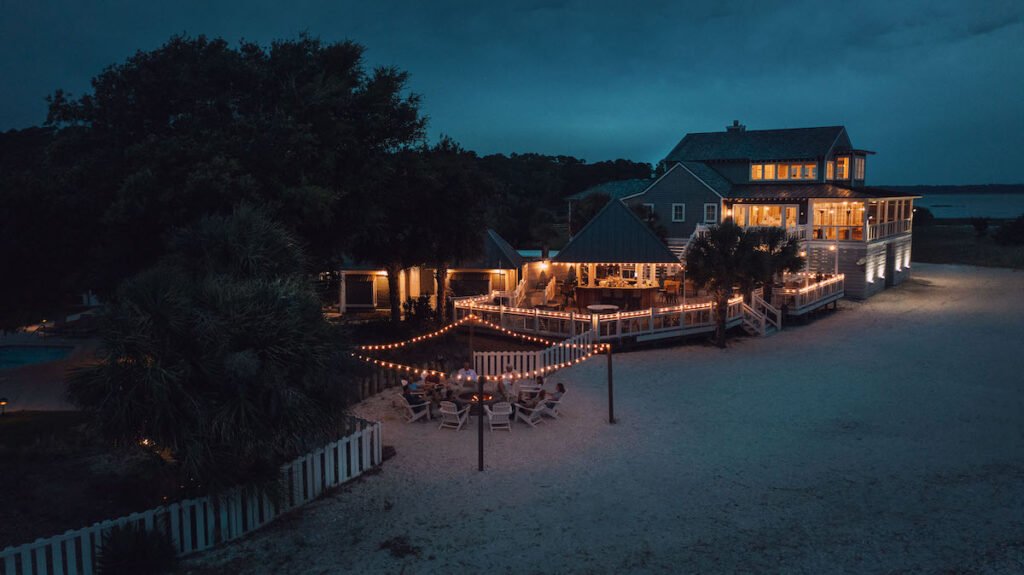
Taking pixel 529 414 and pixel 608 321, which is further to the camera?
pixel 608 321

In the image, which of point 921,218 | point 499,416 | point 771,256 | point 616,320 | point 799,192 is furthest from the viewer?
point 921,218

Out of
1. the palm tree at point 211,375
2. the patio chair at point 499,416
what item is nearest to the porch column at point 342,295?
the patio chair at point 499,416

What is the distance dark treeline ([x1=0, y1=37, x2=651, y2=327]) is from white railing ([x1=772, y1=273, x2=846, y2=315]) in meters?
13.2

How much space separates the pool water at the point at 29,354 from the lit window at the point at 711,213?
104 feet

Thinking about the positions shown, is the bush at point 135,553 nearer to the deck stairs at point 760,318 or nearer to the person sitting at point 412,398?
the person sitting at point 412,398

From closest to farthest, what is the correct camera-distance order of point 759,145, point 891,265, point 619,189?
point 891,265 → point 759,145 → point 619,189

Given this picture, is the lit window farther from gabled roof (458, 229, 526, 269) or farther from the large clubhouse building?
gabled roof (458, 229, 526, 269)

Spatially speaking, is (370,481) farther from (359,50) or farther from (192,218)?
(359,50)

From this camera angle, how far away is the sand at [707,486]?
953 cm

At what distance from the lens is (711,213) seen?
40938 mm

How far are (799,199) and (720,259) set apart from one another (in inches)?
729

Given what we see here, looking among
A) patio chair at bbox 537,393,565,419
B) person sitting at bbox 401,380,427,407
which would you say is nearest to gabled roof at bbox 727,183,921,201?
patio chair at bbox 537,393,565,419

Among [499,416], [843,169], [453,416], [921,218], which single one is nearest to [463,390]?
[453,416]

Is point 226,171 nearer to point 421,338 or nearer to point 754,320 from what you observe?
point 421,338
